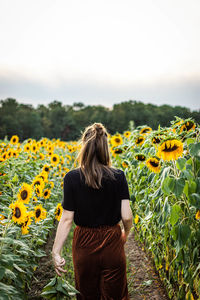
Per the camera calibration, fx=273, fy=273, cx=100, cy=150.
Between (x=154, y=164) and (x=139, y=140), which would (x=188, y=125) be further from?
(x=139, y=140)

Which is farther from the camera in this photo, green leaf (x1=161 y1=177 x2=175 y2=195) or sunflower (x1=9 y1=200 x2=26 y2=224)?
sunflower (x1=9 y1=200 x2=26 y2=224)

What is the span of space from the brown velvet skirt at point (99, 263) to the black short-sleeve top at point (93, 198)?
0.08 m

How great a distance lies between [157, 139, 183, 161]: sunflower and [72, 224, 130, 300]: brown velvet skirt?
2.20 ft

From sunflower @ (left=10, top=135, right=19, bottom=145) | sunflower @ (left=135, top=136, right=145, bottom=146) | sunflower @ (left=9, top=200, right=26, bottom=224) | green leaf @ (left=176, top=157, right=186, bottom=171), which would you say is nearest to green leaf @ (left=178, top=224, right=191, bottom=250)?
green leaf @ (left=176, top=157, right=186, bottom=171)

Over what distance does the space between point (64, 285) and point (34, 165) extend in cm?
338

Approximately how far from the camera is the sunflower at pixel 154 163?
8.40 ft

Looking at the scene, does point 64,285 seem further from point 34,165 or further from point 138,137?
point 34,165

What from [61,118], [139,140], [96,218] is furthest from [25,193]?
[61,118]

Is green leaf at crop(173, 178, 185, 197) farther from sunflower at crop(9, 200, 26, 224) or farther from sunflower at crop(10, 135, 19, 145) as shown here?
sunflower at crop(10, 135, 19, 145)

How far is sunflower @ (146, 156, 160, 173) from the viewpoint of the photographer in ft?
8.40

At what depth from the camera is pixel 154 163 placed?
8.49ft

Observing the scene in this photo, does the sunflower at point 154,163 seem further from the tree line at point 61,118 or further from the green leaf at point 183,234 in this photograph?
the tree line at point 61,118

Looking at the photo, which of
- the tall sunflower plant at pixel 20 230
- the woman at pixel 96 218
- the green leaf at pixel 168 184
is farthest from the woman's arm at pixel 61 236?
the green leaf at pixel 168 184

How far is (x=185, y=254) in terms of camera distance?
2225 mm
